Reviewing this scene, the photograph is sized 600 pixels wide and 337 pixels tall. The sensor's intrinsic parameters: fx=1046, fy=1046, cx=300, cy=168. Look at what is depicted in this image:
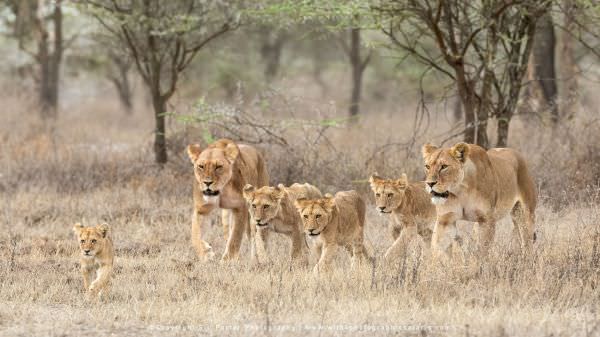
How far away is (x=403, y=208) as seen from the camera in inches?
342

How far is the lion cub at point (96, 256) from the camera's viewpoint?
757 cm

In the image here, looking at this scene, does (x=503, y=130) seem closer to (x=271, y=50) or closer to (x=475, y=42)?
(x=475, y=42)

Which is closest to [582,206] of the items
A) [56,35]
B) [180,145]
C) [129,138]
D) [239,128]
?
[239,128]

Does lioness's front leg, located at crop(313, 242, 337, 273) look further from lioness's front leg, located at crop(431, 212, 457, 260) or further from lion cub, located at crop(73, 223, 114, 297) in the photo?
lion cub, located at crop(73, 223, 114, 297)

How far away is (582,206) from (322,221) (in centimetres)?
380

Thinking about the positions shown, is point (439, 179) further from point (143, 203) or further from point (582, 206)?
point (143, 203)

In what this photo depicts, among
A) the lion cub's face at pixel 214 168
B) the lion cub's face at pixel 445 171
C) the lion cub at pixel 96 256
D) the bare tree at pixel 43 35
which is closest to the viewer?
the lion cub at pixel 96 256

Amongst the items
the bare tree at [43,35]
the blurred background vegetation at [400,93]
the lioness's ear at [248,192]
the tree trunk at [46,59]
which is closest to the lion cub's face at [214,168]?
the lioness's ear at [248,192]

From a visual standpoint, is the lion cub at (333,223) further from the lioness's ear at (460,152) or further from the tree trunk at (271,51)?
the tree trunk at (271,51)

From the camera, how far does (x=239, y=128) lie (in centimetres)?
1323

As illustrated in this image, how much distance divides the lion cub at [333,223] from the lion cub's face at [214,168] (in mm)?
952

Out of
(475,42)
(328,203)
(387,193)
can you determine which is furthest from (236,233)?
(475,42)

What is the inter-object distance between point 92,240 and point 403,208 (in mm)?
2611

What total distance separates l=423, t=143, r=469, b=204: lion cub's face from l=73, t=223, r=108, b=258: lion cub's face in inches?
95.3
